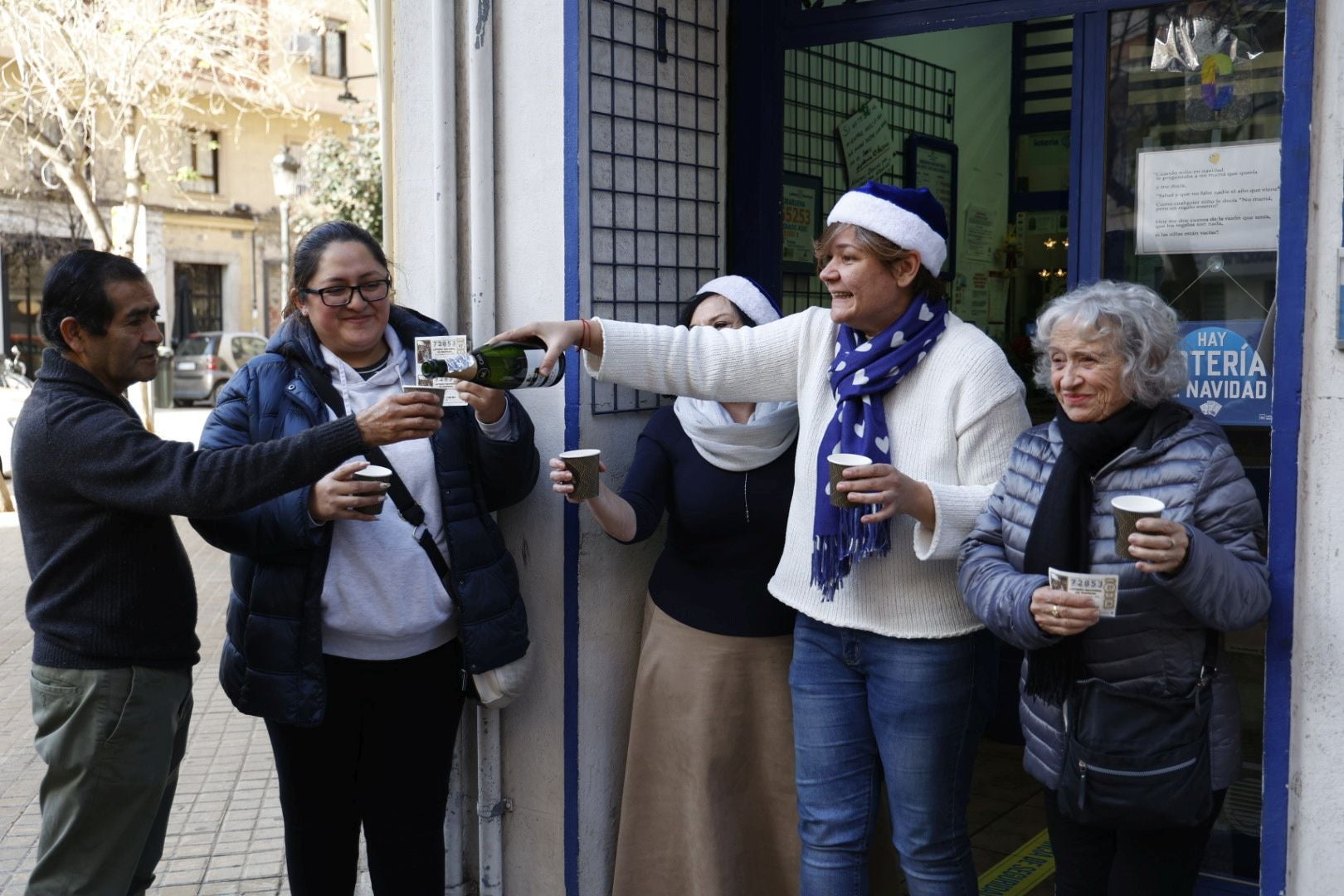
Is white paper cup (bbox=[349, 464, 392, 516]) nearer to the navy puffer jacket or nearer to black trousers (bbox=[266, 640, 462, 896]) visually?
the navy puffer jacket

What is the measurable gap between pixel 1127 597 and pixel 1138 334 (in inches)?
19.5

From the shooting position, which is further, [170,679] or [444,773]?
[444,773]

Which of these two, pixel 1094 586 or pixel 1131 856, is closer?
pixel 1094 586

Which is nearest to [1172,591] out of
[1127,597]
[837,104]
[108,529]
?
[1127,597]

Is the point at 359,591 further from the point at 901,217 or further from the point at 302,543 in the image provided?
the point at 901,217

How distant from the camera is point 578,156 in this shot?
3.40 meters

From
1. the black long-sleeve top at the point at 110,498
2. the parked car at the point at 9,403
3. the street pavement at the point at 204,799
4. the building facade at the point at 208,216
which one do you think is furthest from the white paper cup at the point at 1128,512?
the building facade at the point at 208,216

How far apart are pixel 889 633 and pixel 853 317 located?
0.69m

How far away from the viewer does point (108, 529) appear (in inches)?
111

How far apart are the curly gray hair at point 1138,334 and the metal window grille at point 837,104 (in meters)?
1.69

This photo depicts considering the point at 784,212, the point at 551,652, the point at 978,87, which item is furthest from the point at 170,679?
the point at 978,87

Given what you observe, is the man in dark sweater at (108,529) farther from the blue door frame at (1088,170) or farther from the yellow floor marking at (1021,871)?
the yellow floor marking at (1021,871)

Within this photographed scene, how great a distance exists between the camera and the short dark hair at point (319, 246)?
2.97 m

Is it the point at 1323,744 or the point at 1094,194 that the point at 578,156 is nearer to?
the point at 1094,194
